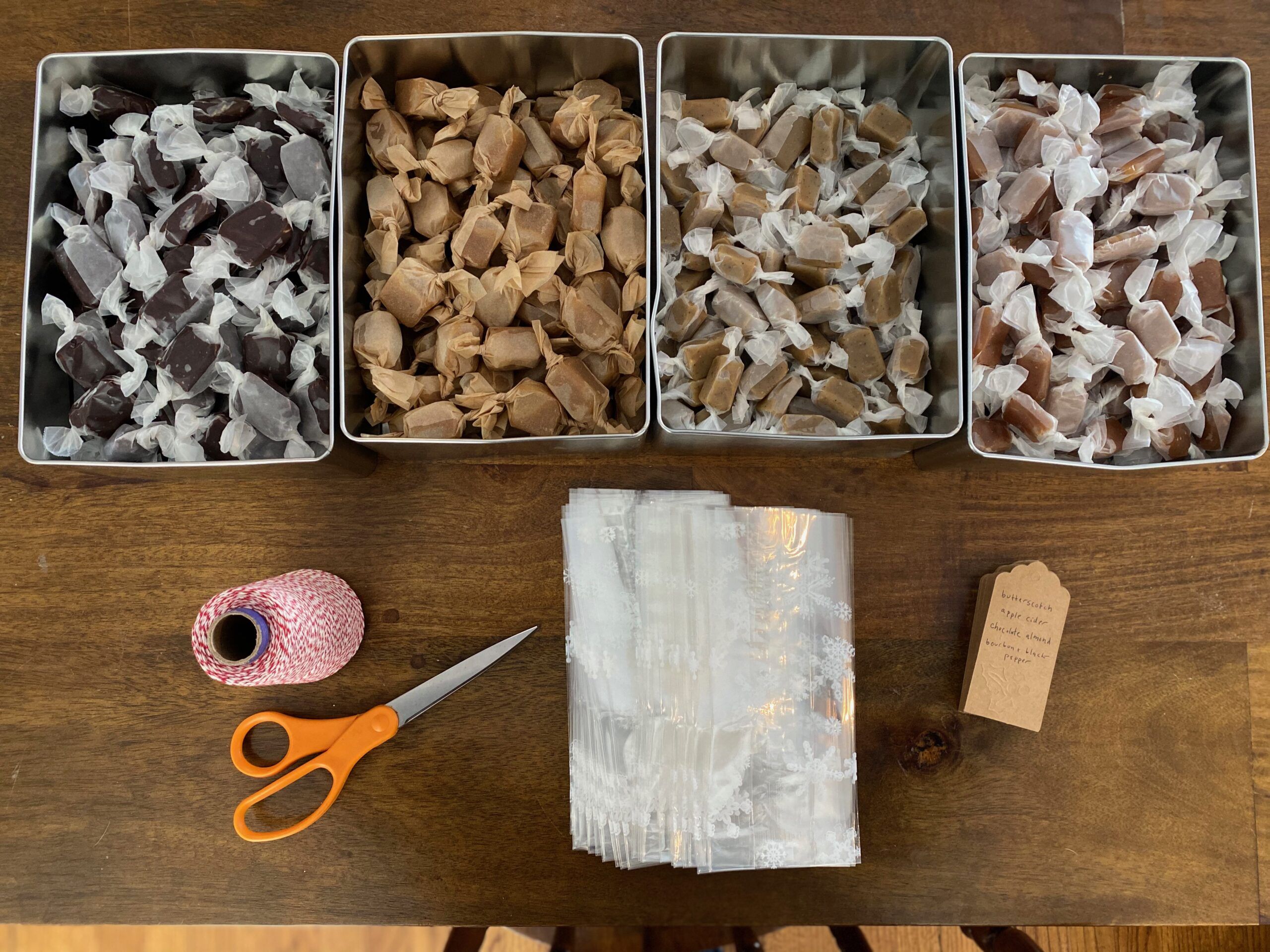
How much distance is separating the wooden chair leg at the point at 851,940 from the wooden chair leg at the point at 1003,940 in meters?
0.19

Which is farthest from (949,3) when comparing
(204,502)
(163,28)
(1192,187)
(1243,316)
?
(204,502)

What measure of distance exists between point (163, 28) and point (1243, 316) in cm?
146

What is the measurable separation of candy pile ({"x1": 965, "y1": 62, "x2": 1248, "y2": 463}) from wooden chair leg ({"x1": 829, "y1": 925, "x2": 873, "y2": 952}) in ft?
3.31

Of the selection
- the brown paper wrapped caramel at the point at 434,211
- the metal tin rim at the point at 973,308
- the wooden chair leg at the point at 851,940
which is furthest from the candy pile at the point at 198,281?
the wooden chair leg at the point at 851,940

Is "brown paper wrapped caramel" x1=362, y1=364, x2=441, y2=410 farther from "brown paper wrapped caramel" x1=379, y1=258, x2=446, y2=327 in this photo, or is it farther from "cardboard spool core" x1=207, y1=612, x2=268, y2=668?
"cardboard spool core" x1=207, y1=612, x2=268, y2=668

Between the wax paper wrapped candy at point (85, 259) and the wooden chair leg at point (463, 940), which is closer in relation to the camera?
the wax paper wrapped candy at point (85, 259)

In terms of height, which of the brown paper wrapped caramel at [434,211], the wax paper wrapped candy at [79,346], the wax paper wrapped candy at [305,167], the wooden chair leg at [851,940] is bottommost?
the wooden chair leg at [851,940]

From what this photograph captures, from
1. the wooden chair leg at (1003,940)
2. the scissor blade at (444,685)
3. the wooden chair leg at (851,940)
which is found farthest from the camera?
the wooden chair leg at (851,940)

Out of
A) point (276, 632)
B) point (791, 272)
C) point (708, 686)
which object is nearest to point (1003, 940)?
point (708, 686)

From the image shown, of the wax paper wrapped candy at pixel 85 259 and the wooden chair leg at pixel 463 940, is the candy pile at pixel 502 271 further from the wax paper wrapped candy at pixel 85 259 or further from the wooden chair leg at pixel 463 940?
the wooden chair leg at pixel 463 940

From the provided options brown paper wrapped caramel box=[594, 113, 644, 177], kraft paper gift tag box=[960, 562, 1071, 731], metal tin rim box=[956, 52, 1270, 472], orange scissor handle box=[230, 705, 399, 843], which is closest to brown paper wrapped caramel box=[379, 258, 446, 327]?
brown paper wrapped caramel box=[594, 113, 644, 177]

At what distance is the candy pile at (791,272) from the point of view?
0.93 meters

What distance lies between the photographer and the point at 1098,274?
0.92 m

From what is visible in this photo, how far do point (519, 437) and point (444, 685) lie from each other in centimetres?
33
